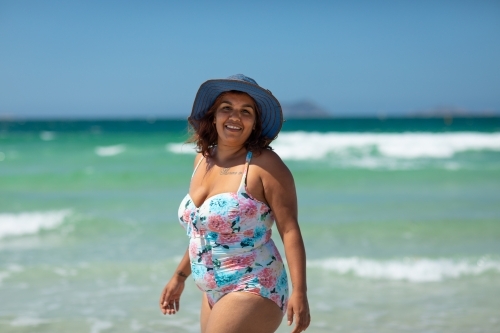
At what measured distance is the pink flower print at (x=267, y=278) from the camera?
255 cm

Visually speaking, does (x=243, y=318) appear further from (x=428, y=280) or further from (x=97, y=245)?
(x=97, y=245)

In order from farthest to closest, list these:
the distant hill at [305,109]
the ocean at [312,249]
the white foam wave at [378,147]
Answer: the distant hill at [305,109] < the white foam wave at [378,147] < the ocean at [312,249]

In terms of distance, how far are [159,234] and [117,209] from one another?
102 inches

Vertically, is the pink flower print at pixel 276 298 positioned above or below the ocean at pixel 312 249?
above

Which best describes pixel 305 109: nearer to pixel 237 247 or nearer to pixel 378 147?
pixel 378 147

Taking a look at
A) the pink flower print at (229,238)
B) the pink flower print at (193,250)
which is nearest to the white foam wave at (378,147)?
the pink flower print at (193,250)

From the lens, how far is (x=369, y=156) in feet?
76.1

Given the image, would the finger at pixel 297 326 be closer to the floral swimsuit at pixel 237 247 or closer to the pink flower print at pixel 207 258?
the floral swimsuit at pixel 237 247

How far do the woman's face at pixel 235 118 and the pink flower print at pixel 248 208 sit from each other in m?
0.31

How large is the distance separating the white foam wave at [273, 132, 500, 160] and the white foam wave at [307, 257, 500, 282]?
15.5 meters

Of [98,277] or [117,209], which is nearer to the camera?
[98,277]

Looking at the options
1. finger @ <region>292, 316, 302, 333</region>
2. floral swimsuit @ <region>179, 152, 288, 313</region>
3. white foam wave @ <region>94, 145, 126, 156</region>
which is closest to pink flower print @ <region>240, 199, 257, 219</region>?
floral swimsuit @ <region>179, 152, 288, 313</region>

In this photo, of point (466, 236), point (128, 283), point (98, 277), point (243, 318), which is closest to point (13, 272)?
point (98, 277)

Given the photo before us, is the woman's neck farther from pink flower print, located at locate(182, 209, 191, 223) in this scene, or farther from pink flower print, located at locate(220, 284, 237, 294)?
pink flower print, located at locate(220, 284, 237, 294)
